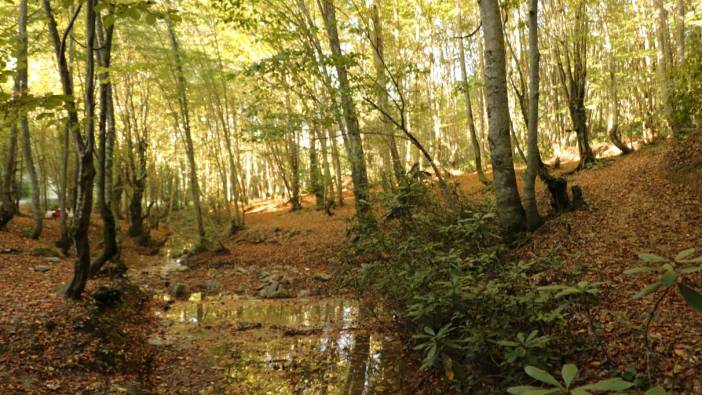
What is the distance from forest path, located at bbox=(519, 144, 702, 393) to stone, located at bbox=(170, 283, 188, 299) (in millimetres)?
7380

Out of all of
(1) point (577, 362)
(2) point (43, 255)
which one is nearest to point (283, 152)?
(2) point (43, 255)

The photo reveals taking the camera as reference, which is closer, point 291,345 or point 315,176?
point 291,345

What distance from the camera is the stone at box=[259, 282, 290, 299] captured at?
9.34 m

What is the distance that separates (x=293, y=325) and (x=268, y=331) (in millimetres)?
448

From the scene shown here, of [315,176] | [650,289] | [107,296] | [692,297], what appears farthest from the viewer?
[315,176]

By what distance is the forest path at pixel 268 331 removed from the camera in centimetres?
473

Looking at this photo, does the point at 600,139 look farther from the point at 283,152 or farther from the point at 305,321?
the point at 305,321

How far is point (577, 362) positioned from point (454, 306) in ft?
3.32

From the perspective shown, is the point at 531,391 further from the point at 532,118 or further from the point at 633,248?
the point at 532,118

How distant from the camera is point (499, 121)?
21.2 ft

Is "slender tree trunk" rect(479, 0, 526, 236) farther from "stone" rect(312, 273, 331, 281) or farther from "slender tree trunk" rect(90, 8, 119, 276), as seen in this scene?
"slender tree trunk" rect(90, 8, 119, 276)

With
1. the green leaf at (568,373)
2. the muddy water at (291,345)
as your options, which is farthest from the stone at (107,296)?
the green leaf at (568,373)

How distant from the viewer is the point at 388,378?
14.5 ft

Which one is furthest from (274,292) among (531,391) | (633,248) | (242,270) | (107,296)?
(531,391)
